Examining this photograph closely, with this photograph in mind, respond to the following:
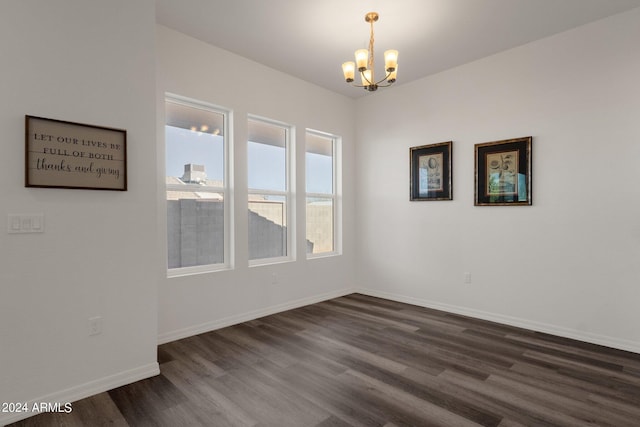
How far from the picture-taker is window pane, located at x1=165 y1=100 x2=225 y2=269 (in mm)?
3426

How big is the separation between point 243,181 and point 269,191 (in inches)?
16.8

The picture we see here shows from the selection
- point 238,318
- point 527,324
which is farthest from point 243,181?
point 527,324

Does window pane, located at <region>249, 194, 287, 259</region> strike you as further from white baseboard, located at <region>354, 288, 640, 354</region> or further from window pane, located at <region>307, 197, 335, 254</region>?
white baseboard, located at <region>354, 288, 640, 354</region>

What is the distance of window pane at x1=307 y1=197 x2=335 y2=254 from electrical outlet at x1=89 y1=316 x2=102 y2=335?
9.06 ft

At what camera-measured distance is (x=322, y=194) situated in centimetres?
489

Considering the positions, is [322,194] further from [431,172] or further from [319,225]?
[431,172]

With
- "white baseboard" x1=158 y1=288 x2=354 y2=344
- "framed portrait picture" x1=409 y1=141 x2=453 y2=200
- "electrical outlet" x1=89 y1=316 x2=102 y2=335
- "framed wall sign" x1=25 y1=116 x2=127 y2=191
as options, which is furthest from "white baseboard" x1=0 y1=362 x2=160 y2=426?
"framed portrait picture" x1=409 y1=141 x2=453 y2=200

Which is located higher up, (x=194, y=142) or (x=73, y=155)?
(x=194, y=142)

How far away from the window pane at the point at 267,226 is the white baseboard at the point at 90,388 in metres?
1.72

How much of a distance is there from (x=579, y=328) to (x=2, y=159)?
481 centimetres

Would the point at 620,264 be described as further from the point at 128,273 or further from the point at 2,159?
the point at 2,159

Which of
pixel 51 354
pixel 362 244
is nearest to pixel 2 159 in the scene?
pixel 51 354

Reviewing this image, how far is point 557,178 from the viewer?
11.2 feet

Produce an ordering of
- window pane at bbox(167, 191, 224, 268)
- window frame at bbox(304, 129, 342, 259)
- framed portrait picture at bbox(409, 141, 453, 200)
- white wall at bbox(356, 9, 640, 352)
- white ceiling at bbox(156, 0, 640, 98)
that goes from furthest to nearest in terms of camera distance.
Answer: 1. window frame at bbox(304, 129, 342, 259)
2. framed portrait picture at bbox(409, 141, 453, 200)
3. window pane at bbox(167, 191, 224, 268)
4. white wall at bbox(356, 9, 640, 352)
5. white ceiling at bbox(156, 0, 640, 98)
